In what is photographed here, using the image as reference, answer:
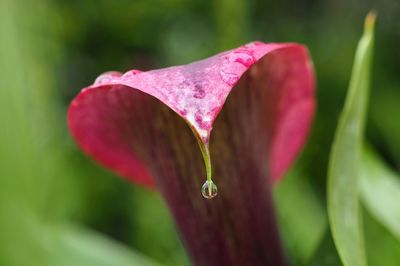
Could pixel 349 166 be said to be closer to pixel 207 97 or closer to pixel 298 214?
pixel 207 97

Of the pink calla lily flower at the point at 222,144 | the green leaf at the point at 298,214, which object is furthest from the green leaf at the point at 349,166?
the green leaf at the point at 298,214

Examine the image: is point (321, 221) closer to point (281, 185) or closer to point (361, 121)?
point (281, 185)

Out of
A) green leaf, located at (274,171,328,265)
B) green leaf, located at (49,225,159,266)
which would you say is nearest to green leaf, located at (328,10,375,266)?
green leaf, located at (49,225,159,266)

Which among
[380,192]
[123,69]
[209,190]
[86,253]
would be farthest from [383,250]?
[123,69]

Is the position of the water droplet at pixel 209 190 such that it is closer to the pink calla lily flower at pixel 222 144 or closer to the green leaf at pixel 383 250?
the pink calla lily flower at pixel 222 144

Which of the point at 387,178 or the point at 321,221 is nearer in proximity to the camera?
the point at 387,178

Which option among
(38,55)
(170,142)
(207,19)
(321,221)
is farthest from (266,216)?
(207,19)
